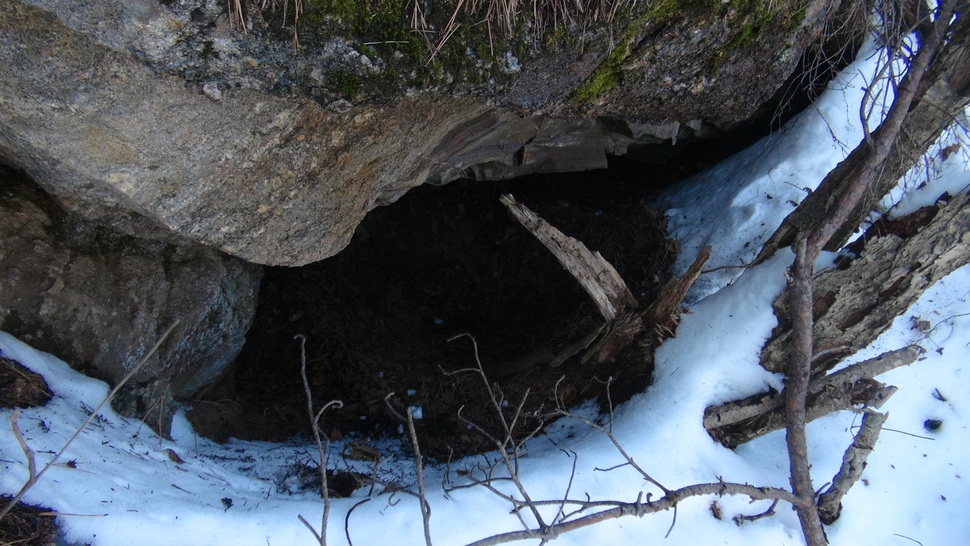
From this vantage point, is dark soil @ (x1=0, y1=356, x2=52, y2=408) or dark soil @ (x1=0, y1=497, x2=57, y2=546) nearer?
dark soil @ (x1=0, y1=497, x2=57, y2=546)

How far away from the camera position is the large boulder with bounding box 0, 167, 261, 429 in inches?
95.8

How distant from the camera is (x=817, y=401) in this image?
8.34 ft

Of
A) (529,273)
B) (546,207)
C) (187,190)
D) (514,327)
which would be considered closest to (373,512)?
(187,190)

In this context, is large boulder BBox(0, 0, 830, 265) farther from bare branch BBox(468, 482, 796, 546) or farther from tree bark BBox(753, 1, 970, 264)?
bare branch BBox(468, 482, 796, 546)

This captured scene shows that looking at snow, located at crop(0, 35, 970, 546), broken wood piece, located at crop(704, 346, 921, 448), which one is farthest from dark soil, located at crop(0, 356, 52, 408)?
broken wood piece, located at crop(704, 346, 921, 448)

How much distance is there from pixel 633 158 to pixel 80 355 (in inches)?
150

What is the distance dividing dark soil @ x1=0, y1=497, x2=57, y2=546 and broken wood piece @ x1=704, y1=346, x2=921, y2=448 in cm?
258

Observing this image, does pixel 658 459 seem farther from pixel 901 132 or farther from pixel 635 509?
pixel 901 132

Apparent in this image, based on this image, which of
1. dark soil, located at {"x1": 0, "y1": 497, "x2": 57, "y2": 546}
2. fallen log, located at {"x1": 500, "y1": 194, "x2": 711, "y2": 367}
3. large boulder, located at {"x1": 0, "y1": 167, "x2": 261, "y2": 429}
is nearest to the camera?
dark soil, located at {"x1": 0, "y1": 497, "x2": 57, "y2": 546}

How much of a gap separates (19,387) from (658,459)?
2614mm

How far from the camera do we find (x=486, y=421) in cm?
320

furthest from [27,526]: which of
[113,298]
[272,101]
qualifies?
[272,101]

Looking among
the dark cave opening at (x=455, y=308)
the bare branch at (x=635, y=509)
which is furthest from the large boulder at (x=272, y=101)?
the bare branch at (x=635, y=509)

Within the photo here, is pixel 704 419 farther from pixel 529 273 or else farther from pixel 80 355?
pixel 80 355
